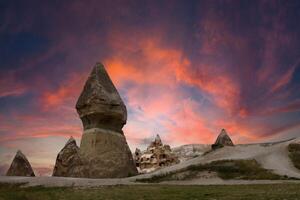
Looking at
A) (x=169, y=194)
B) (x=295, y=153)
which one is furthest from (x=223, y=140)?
(x=169, y=194)

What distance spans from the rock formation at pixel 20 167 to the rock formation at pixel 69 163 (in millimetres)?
5203

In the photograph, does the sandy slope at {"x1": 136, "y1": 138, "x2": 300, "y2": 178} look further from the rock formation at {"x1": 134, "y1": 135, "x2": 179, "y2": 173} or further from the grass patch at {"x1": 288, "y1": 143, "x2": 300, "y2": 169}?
the rock formation at {"x1": 134, "y1": 135, "x2": 179, "y2": 173}

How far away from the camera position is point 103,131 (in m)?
→ 40.1

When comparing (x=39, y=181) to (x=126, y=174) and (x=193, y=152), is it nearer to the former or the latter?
(x=126, y=174)

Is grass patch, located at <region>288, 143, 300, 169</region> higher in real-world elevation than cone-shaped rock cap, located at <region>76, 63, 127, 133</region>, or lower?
lower

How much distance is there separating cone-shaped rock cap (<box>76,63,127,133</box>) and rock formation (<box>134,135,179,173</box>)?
2386 centimetres

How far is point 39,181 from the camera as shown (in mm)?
30391

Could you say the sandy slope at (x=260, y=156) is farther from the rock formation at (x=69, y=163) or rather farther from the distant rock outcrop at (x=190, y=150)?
the distant rock outcrop at (x=190, y=150)

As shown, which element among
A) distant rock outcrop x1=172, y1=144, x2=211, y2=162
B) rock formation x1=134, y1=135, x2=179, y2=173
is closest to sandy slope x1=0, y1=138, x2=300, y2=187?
rock formation x1=134, y1=135, x2=179, y2=173

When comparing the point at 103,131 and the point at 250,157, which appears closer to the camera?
the point at 103,131

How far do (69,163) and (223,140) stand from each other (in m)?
22.8

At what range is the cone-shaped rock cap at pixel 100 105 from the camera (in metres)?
40.1

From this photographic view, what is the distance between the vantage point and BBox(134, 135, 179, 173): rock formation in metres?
64.3

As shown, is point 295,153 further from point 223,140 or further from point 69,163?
point 69,163
